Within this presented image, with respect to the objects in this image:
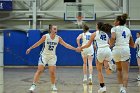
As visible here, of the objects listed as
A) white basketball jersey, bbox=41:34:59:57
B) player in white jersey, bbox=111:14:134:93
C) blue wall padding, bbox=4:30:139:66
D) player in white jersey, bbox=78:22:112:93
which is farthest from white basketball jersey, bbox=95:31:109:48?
blue wall padding, bbox=4:30:139:66

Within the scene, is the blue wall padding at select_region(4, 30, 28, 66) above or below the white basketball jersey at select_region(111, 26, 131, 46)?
below

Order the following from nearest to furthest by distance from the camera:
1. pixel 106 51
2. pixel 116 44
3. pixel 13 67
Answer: pixel 116 44 < pixel 106 51 < pixel 13 67

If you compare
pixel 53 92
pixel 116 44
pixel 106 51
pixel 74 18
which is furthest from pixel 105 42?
pixel 74 18

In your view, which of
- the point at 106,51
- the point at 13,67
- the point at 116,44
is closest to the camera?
the point at 116,44

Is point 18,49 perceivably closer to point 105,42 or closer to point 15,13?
point 15,13

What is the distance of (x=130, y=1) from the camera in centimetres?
2267

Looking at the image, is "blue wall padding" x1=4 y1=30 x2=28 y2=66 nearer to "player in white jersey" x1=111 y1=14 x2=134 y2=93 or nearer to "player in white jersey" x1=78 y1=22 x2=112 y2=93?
"player in white jersey" x1=78 y1=22 x2=112 y2=93

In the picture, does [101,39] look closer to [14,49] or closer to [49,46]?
[49,46]

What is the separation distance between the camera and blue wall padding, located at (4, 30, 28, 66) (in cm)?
2180

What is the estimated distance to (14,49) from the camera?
71.6 ft

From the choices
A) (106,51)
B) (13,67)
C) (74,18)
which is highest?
(74,18)

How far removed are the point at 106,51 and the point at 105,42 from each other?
0.82ft

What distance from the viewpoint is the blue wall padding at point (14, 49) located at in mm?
21797

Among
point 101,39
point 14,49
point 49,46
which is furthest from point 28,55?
point 101,39
